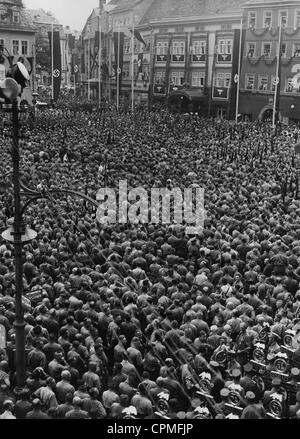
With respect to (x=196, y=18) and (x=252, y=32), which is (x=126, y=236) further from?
(x=196, y=18)

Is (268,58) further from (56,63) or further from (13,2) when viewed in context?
(13,2)

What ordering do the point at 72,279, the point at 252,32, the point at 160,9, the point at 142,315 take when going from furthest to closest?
the point at 160,9
the point at 252,32
the point at 72,279
the point at 142,315

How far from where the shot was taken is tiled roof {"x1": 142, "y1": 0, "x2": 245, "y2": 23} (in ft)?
181

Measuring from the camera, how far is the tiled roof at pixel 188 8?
55125 mm

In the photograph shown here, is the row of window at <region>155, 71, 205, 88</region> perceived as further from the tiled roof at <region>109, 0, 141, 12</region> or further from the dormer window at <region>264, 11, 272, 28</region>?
the tiled roof at <region>109, 0, 141, 12</region>

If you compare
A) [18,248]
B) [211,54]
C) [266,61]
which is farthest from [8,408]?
[211,54]

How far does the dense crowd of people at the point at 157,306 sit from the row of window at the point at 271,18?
95.1ft

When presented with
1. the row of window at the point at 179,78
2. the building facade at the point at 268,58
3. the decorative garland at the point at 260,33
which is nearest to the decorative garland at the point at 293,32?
the building facade at the point at 268,58

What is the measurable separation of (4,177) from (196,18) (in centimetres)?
4039

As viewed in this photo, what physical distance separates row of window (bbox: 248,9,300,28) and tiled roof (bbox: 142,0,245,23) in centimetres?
224

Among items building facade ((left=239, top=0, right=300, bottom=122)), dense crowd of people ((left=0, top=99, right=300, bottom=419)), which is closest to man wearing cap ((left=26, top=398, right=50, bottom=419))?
dense crowd of people ((left=0, top=99, right=300, bottom=419))

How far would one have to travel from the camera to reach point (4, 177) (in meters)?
21.5

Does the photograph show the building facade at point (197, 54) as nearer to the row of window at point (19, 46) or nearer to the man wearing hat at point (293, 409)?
the row of window at point (19, 46)
